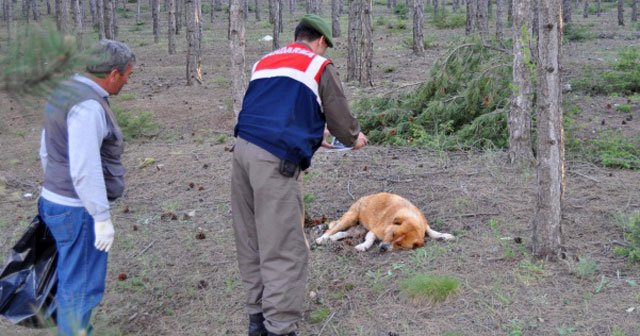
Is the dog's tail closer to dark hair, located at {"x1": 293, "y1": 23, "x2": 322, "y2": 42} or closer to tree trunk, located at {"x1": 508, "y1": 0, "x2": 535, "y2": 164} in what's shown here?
Result: tree trunk, located at {"x1": 508, "y1": 0, "x2": 535, "y2": 164}

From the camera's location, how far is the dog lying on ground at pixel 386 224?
564cm

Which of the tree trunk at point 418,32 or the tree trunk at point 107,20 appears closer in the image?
the tree trunk at point 418,32

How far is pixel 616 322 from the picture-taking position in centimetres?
416

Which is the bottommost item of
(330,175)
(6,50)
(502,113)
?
(330,175)

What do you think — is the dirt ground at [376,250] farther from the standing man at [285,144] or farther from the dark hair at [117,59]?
the standing man at [285,144]

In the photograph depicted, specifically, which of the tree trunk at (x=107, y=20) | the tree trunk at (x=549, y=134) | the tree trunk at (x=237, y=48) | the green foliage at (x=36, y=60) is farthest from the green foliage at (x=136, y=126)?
the tree trunk at (x=107, y=20)

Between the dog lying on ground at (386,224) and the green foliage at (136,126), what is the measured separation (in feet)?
20.0

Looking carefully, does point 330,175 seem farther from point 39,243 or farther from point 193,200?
point 39,243

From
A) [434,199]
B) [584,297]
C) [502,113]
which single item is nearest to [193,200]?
[434,199]

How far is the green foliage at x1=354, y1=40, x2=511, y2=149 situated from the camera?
8445 millimetres

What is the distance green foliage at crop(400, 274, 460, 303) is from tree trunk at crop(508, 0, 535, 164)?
288 centimetres

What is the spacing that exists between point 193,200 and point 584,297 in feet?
15.1

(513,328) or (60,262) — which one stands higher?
(60,262)

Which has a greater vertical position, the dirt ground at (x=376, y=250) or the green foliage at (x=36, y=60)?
the green foliage at (x=36, y=60)
